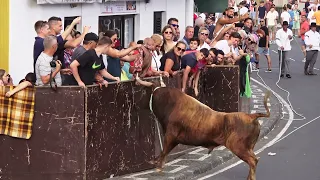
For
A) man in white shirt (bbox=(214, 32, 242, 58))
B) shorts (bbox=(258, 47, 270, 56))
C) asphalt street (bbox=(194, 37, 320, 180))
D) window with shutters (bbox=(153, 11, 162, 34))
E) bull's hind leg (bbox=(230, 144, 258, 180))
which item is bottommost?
asphalt street (bbox=(194, 37, 320, 180))

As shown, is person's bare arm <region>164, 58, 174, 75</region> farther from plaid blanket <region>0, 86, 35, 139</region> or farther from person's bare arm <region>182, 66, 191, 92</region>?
plaid blanket <region>0, 86, 35, 139</region>

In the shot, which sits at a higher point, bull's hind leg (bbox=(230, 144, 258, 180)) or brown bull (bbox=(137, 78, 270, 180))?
brown bull (bbox=(137, 78, 270, 180))

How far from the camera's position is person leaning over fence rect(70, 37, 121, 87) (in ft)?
38.4

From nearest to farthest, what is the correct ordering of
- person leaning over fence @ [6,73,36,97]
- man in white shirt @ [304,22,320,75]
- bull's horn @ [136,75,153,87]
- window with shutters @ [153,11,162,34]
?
person leaning over fence @ [6,73,36,97] < bull's horn @ [136,75,153,87] < window with shutters @ [153,11,162,34] < man in white shirt @ [304,22,320,75]

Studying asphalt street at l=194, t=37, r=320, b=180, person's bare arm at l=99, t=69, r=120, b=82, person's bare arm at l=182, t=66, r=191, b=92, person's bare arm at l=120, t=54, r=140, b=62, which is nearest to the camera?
person's bare arm at l=99, t=69, r=120, b=82

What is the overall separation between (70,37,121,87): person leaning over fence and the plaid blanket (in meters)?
0.65

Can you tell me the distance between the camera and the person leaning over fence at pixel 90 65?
11711mm

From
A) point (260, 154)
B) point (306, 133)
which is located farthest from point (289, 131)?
point (260, 154)

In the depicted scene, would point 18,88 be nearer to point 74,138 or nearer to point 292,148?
point 74,138

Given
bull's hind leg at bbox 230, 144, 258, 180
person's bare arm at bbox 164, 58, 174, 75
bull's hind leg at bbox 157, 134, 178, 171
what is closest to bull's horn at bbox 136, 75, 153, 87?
bull's hind leg at bbox 157, 134, 178, 171

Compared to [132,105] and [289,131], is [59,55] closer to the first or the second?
[132,105]

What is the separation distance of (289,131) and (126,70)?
15.9 feet

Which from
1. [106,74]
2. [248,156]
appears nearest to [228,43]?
[248,156]

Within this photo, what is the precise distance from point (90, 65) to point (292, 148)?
5223 mm
